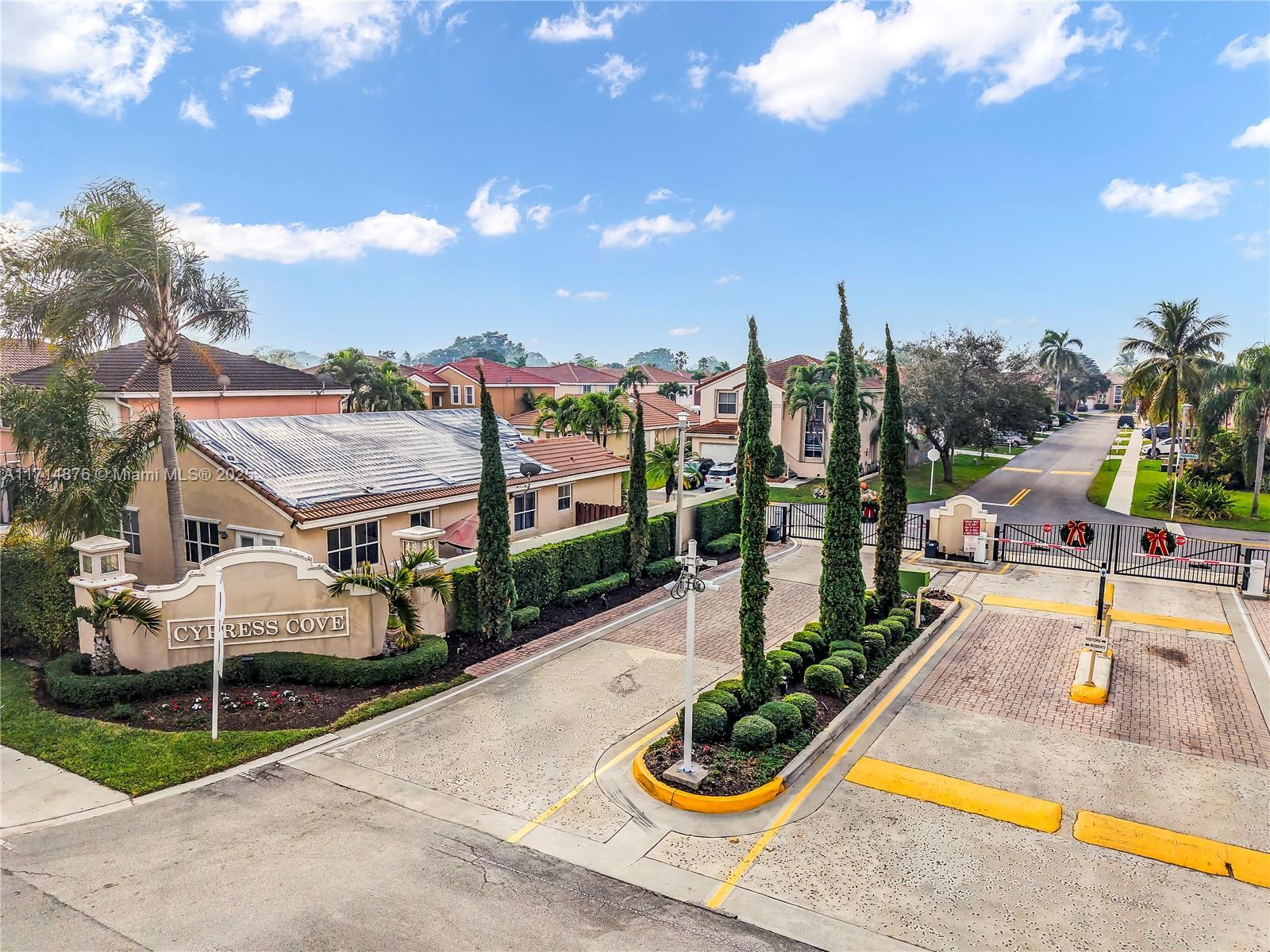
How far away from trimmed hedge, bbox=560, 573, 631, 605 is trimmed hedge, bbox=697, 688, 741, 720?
780cm

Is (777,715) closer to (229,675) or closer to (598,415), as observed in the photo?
(229,675)

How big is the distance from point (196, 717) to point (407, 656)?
11.9ft

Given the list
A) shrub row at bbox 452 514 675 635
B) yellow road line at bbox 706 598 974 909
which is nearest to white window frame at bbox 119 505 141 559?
shrub row at bbox 452 514 675 635

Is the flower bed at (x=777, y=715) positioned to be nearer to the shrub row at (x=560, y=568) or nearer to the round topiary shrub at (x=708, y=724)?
the round topiary shrub at (x=708, y=724)

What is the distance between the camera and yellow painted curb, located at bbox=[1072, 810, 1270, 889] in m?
9.45

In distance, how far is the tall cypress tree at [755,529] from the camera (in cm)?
1286

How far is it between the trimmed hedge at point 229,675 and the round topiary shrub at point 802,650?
268 inches

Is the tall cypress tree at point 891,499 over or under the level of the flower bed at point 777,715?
over

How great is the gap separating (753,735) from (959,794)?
9.45ft

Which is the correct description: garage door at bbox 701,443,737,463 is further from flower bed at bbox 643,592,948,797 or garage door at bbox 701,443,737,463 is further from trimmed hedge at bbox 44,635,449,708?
trimmed hedge at bbox 44,635,449,708

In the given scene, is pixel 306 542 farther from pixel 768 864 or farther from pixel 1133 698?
pixel 1133 698

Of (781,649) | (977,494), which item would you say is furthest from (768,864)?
(977,494)

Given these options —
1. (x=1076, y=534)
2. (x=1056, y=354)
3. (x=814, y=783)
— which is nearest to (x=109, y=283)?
(x=814, y=783)

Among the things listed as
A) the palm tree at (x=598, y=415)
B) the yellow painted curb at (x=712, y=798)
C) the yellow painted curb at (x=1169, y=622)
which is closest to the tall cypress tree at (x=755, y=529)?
the yellow painted curb at (x=712, y=798)
